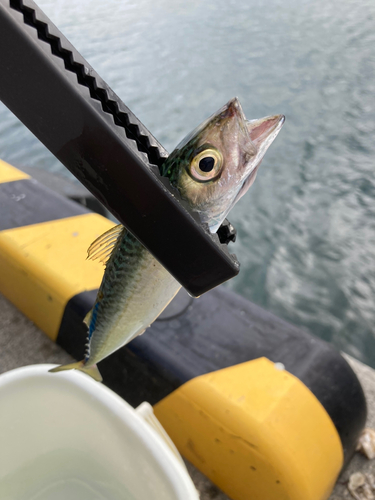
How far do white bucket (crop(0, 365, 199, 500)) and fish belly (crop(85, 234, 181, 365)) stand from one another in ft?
1.26

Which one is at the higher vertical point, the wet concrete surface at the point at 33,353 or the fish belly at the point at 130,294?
the fish belly at the point at 130,294

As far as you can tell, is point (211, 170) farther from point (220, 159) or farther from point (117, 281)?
point (117, 281)

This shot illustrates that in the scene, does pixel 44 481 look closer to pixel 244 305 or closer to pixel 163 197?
pixel 244 305

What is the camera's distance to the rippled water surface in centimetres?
386

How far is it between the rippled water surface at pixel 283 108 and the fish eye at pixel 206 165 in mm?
3095

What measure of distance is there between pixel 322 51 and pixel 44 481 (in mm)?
9153

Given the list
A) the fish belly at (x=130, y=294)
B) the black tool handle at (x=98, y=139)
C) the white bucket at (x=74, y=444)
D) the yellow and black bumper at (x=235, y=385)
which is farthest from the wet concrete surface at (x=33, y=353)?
the black tool handle at (x=98, y=139)

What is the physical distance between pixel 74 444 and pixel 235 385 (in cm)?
63

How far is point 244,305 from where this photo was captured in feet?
5.87

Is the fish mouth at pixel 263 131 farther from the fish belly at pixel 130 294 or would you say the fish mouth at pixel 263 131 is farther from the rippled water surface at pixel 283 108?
the rippled water surface at pixel 283 108

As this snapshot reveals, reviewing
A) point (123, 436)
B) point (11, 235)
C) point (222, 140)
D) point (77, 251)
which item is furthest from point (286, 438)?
point (11, 235)

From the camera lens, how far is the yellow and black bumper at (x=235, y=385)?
1.38m

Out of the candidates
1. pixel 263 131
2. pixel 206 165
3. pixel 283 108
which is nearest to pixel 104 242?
pixel 206 165

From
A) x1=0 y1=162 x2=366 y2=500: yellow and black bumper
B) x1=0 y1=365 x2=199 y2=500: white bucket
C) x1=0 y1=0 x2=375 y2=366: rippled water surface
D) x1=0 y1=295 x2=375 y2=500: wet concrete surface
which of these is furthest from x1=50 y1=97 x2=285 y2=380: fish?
x1=0 y1=0 x2=375 y2=366: rippled water surface
